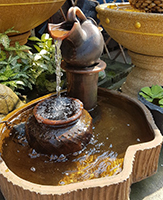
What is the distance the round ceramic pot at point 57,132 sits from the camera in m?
1.46

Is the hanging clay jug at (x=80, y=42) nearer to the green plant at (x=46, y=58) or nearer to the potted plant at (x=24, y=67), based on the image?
the potted plant at (x=24, y=67)

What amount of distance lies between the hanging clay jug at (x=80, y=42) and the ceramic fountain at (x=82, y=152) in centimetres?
2

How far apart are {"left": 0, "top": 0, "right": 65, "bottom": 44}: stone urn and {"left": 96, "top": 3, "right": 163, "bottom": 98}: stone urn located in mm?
626

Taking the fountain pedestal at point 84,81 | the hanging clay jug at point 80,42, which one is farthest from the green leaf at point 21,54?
the hanging clay jug at point 80,42

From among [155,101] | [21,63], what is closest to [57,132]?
[155,101]

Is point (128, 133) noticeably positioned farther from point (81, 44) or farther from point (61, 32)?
point (61, 32)

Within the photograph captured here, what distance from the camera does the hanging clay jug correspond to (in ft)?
5.15

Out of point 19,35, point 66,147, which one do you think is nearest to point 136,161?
point 66,147

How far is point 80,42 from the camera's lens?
5.50ft

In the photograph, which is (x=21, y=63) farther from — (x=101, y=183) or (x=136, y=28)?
(x=101, y=183)

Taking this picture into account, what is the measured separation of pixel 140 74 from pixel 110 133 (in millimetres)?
1159

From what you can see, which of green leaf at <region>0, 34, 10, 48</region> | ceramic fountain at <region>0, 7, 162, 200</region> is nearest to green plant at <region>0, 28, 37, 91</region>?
green leaf at <region>0, 34, 10, 48</region>

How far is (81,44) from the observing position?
5.58 ft

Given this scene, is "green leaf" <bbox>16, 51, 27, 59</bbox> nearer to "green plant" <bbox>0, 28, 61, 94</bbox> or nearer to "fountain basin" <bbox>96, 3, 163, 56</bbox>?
"green plant" <bbox>0, 28, 61, 94</bbox>
